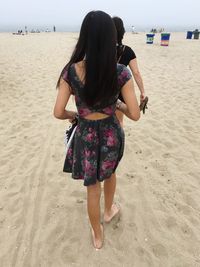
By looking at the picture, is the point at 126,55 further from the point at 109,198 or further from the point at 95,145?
the point at 109,198

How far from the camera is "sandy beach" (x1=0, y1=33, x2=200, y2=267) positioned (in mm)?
2461

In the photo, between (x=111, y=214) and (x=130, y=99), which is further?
(x=111, y=214)

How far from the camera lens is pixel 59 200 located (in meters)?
3.14

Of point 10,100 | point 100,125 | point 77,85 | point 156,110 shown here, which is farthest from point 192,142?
point 10,100

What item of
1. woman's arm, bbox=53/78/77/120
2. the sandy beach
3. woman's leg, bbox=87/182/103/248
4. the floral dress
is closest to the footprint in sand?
the sandy beach

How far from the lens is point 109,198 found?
263 cm

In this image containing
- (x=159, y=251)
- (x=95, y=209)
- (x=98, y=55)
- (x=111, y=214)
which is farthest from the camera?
(x=111, y=214)

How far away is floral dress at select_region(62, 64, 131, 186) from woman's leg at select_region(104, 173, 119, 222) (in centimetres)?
36

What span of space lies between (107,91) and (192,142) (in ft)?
10.4

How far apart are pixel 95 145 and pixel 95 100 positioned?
39 centimetres

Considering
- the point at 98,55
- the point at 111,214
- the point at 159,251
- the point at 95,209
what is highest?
the point at 98,55

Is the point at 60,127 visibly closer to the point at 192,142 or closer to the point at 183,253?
the point at 192,142

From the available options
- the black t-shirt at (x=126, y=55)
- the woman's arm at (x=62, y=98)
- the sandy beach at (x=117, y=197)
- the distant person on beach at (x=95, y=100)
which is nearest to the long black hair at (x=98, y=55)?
the distant person on beach at (x=95, y=100)

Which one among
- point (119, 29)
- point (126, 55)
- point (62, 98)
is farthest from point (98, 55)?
point (126, 55)
